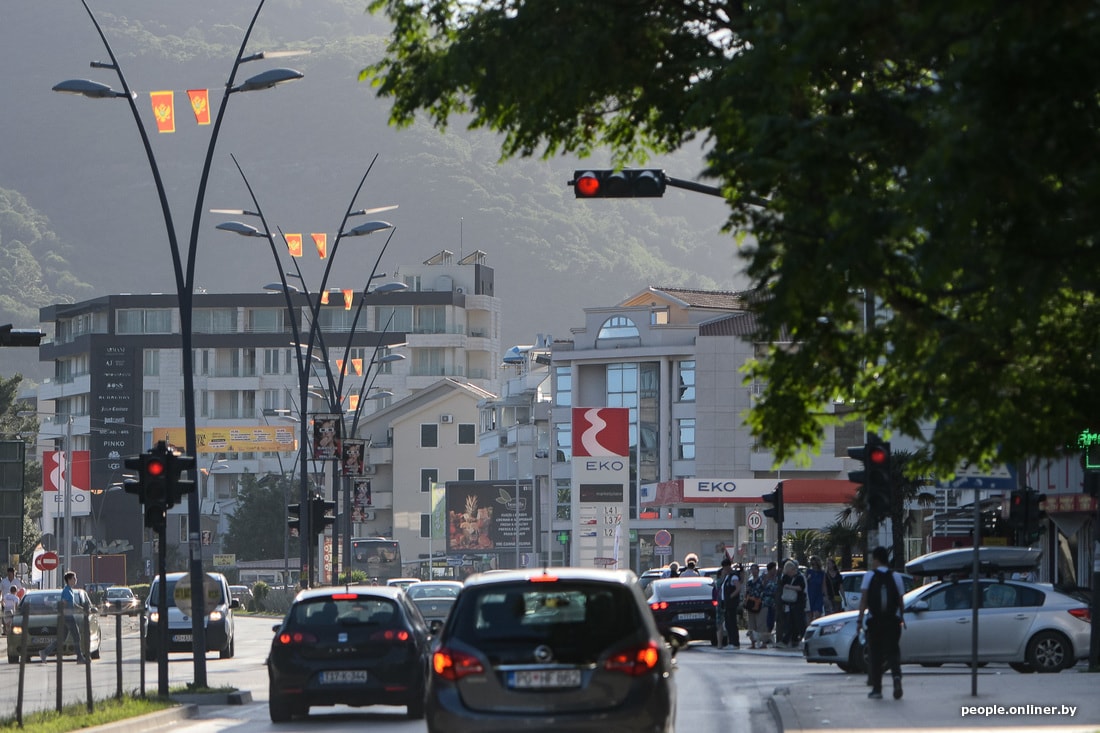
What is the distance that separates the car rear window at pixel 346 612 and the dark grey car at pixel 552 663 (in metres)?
6.76

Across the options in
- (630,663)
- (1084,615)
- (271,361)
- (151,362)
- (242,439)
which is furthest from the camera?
(271,361)

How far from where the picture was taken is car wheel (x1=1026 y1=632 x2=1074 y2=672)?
2648 cm

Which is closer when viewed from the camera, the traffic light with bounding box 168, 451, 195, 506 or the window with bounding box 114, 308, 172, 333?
the traffic light with bounding box 168, 451, 195, 506

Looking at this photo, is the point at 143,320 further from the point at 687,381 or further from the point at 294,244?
the point at 294,244

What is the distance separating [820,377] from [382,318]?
126950 millimetres

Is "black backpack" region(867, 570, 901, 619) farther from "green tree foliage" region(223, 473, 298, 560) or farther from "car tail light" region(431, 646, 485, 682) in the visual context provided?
"green tree foliage" region(223, 473, 298, 560)

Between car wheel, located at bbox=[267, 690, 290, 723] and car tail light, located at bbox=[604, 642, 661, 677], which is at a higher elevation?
car tail light, located at bbox=[604, 642, 661, 677]

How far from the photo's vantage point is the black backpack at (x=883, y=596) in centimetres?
1967

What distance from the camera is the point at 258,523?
391ft

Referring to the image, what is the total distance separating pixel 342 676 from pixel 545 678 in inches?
277

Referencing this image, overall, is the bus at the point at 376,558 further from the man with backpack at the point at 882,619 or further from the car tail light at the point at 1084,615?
the man with backpack at the point at 882,619

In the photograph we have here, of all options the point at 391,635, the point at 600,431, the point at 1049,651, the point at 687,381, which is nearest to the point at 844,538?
the point at 600,431

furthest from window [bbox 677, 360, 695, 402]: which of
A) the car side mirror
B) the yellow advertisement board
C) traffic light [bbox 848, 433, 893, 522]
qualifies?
the car side mirror

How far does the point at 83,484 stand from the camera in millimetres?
83438
